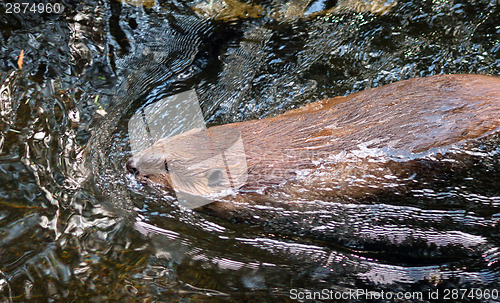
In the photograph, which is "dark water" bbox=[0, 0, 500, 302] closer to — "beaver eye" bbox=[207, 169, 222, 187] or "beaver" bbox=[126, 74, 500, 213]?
"beaver" bbox=[126, 74, 500, 213]

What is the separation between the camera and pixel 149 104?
13.3 ft

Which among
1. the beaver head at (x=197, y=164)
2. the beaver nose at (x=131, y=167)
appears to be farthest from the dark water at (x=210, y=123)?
the beaver head at (x=197, y=164)

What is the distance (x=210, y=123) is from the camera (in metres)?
4.06

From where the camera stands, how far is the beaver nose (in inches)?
132

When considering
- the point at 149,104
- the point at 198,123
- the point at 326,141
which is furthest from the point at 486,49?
Result: the point at 149,104

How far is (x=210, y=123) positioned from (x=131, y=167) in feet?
3.34

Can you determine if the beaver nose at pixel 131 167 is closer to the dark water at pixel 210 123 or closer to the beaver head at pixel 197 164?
the beaver head at pixel 197 164

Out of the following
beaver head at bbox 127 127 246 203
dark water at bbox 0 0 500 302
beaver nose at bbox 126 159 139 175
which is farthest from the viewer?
beaver nose at bbox 126 159 139 175

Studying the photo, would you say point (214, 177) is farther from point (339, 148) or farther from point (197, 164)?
point (339, 148)

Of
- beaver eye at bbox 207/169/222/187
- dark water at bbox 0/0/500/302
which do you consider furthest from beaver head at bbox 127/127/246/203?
dark water at bbox 0/0/500/302

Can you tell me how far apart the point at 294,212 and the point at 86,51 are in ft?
9.66

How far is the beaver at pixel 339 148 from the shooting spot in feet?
9.55

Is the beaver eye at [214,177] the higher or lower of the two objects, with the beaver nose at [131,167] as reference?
lower

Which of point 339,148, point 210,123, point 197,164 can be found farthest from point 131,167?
point 339,148
